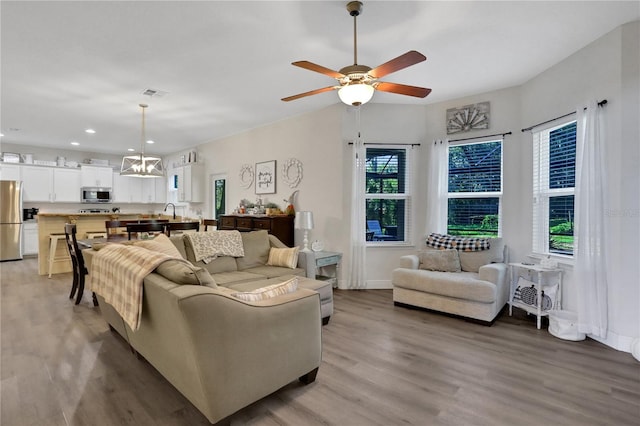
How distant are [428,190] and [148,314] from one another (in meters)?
3.88

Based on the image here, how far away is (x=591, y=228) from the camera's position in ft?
9.78

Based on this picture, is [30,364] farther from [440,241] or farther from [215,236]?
[440,241]

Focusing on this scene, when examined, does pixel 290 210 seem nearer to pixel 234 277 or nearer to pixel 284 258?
pixel 284 258

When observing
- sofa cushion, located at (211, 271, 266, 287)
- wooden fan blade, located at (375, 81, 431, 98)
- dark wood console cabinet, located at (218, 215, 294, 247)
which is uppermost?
wooden fan blade, located at (375, 81, 431, 98)

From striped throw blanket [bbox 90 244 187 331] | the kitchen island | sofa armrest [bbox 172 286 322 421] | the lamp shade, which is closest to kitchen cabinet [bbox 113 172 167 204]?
the kitchen island

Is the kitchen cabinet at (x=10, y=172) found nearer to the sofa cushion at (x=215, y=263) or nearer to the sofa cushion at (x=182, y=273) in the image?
the sofa cushion at (x=215, y=263)

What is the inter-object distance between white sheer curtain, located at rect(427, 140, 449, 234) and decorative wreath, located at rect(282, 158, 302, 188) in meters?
2.09

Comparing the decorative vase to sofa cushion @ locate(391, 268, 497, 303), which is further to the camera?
the decorative vase

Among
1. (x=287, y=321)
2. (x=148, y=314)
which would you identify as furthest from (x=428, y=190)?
(x=148, y=314)

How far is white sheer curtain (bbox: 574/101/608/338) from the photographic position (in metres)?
2.93

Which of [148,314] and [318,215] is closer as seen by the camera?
[148,314]

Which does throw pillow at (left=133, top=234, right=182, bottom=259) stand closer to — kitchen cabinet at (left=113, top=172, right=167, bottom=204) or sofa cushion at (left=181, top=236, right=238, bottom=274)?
sofa cushion at (left=181, top=236, right=238, bottom=274)

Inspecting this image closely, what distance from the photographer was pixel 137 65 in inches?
137

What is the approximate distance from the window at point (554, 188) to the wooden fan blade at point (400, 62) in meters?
2.35
